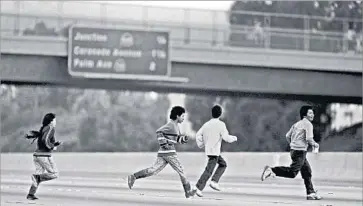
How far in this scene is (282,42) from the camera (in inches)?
1642

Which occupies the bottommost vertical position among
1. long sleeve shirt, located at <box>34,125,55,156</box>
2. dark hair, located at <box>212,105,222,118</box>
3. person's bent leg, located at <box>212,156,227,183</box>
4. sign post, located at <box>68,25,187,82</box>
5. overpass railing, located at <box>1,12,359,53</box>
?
person's bent leg, located at <box>212,156,227,183</box>

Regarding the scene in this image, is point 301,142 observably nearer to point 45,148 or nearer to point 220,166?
point 220,166

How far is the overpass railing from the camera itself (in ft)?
126

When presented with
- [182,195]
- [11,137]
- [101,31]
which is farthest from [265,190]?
[11,137]

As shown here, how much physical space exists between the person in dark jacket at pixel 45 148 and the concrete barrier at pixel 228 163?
1335 centimetres

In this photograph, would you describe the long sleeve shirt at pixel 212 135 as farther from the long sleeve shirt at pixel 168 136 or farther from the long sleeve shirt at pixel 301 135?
the long sleeve shirt at pixel 301 135

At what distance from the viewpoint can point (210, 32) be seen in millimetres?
40031

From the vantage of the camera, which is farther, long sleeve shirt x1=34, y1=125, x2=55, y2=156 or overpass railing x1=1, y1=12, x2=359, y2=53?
overpass railing x1=1, y1=12, x2=359, y2=53

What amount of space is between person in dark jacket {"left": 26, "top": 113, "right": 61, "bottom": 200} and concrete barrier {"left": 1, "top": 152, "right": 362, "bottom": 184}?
1335cm

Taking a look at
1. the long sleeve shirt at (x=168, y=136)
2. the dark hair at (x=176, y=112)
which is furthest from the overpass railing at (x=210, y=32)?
the dark hair at (x=176, y=112)

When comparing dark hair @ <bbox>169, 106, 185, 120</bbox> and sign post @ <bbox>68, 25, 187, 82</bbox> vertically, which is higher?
sign post @ <bbox>68, 25, 187, 82</bbox>

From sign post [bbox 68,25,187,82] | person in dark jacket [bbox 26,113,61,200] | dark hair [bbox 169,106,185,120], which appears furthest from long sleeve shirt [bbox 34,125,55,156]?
sign post [bbox 68,25,187,82]

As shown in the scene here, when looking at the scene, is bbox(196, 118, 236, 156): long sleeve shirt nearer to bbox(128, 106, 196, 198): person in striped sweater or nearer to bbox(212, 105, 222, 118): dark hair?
bbox(212, 105, 222, 118): dark hair

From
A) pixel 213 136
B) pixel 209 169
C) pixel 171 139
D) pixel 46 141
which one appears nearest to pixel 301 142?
pixel 213 136
